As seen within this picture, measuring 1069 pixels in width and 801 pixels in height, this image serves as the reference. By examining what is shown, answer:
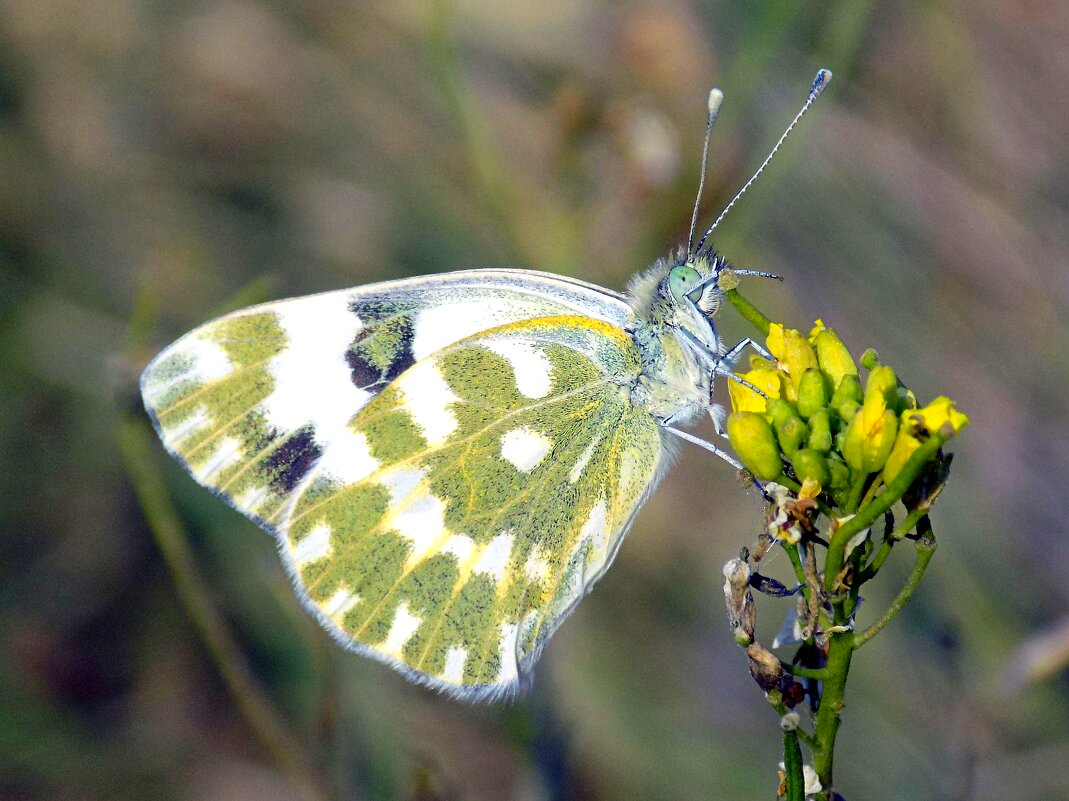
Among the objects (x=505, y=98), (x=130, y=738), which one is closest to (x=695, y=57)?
(x=505, y=98)

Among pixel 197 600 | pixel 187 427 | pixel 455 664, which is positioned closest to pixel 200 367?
pixel 187 427

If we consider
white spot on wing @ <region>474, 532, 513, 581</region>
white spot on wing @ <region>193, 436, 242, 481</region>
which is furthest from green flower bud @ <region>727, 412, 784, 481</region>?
white spot on wing @ <region>193, 436, 242, 481</region>

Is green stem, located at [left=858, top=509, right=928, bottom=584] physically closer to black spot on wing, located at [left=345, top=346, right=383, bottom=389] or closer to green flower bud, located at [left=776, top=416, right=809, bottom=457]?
green flower bud, located at [left=776, top=416, right=809, bottom=457]

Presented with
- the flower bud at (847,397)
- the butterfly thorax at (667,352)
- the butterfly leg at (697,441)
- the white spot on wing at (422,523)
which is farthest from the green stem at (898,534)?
the white spot on wing at (422,523)

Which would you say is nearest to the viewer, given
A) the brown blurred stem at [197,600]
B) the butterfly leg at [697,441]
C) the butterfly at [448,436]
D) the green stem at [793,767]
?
the green stem at [793,767]

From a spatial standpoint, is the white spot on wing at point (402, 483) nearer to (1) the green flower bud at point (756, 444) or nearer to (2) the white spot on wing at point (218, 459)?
(2) the white spot on wing at point (218, 459)

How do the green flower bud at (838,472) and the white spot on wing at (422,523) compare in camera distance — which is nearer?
the green flower bud at (838,472)
